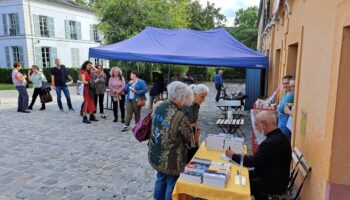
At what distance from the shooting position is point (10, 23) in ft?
79.0

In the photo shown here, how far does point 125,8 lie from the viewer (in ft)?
57.1

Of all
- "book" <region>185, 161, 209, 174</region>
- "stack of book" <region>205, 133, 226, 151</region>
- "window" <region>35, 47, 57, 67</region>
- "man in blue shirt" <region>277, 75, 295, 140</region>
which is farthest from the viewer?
"window" <region>35, 47, 57, 67</region>

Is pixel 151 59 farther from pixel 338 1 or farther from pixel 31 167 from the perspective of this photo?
pixel 338 1

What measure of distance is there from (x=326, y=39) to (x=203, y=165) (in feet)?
6.04

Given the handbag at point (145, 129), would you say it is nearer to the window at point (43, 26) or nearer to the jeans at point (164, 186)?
the jeans at point (164, 186)

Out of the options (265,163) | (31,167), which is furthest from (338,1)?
(31,167)

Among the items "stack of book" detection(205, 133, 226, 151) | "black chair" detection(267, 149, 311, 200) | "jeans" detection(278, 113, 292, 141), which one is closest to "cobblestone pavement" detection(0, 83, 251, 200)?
"stack of book" detection(205, 133, 226, 151)

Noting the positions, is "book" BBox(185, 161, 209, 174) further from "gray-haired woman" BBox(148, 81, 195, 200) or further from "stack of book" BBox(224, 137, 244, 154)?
"stack of book" BBox(224, 137, 244, 154)

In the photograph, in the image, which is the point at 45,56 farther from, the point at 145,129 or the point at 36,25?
the point at 145,129

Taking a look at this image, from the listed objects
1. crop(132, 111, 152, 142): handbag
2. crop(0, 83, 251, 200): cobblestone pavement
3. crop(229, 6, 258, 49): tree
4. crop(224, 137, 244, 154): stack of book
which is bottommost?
crop(0, 83, 251, 200): cobblestone pavement

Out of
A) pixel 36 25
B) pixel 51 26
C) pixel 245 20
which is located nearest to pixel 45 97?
pixel 36 25

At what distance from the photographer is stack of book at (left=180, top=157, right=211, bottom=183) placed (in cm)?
272

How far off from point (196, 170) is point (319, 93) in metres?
1.58

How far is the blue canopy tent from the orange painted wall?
350 cm
